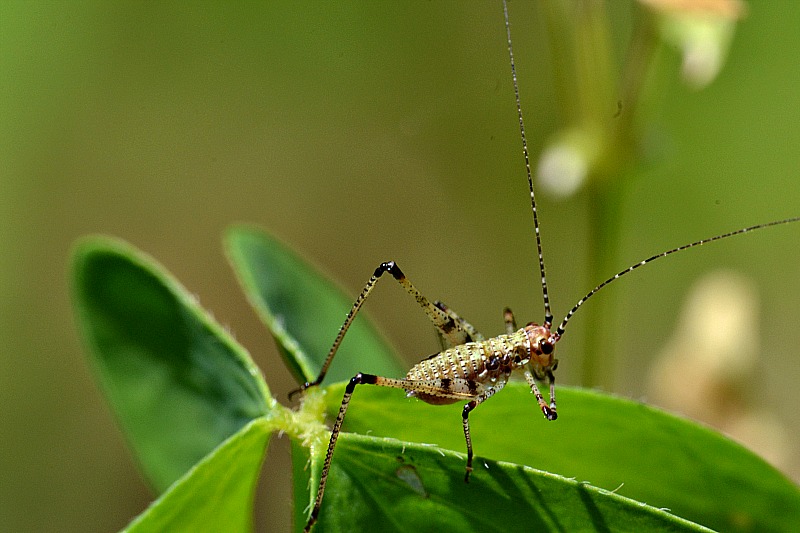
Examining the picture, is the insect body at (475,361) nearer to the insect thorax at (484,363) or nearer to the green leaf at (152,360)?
the insect thorax at (484,363)

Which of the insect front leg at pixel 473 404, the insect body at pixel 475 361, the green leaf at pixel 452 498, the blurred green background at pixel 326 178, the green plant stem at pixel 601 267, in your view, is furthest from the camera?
the blurred green background at pixel 326 178

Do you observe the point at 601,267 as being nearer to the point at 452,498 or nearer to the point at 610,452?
the point at 610,452

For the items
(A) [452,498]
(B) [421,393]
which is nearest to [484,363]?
(B) [421,393]

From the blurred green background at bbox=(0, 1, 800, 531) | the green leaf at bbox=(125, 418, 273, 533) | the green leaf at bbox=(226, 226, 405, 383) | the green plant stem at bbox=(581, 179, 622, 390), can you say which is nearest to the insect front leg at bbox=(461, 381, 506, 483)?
the green leaf at bbox=(125, 418, 273, 533)

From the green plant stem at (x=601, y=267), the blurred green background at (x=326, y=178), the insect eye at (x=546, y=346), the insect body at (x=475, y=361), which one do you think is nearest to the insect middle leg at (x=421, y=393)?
the insect body at (x=475, y=361)

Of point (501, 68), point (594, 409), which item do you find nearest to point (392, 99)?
point (501, 68)

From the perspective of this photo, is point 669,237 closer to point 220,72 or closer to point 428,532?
point 220,72

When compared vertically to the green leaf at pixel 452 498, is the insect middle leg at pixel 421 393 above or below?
above
